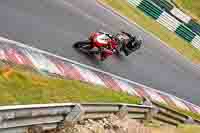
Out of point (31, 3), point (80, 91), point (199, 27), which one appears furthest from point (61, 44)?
point (199, 27)

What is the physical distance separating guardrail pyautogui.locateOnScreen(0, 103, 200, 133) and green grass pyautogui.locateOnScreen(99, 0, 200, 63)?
10.9m

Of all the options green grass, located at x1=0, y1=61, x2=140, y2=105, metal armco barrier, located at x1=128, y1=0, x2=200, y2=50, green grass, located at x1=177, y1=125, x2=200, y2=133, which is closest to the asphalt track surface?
metal armco barrier, located at x1=128, y1=0, x2=200, y2=50

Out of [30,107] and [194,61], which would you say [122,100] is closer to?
[30,107]

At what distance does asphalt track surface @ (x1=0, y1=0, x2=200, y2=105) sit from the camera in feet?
59.0

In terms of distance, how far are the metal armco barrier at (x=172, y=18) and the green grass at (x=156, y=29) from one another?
0.36 metres

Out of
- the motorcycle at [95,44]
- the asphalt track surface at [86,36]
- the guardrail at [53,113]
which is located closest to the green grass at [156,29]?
the asphalt track surface at [86,36]

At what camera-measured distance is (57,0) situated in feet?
71.4

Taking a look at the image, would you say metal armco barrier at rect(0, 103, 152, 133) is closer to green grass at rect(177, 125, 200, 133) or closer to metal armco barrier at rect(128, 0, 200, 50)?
green grass at rect(177, 125, 200, 133)

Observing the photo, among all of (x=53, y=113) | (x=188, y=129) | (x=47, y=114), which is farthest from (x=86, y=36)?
(x=47, y=114)

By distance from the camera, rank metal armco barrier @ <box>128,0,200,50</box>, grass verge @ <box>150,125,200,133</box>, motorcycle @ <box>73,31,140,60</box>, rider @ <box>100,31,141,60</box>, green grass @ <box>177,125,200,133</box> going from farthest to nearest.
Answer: metal armco barrier @ <box>128,0,200,50</box> < rider @ <box>100,31,141,60</box> < green grass @ <box>177,125,200,133</box> < motorcycle @ <box>73,31,140,60</box> < grass verge @ <box>150,125,200,133</box>

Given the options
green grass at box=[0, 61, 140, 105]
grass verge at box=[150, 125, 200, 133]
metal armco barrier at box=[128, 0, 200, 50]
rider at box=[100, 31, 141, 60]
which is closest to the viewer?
green grass at box=[0, 61, 140, 105]

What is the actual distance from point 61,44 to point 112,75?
2448 millimetres

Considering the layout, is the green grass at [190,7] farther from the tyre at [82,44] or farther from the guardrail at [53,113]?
the guardrail at [53,113]

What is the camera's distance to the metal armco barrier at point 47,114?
10.9 m
